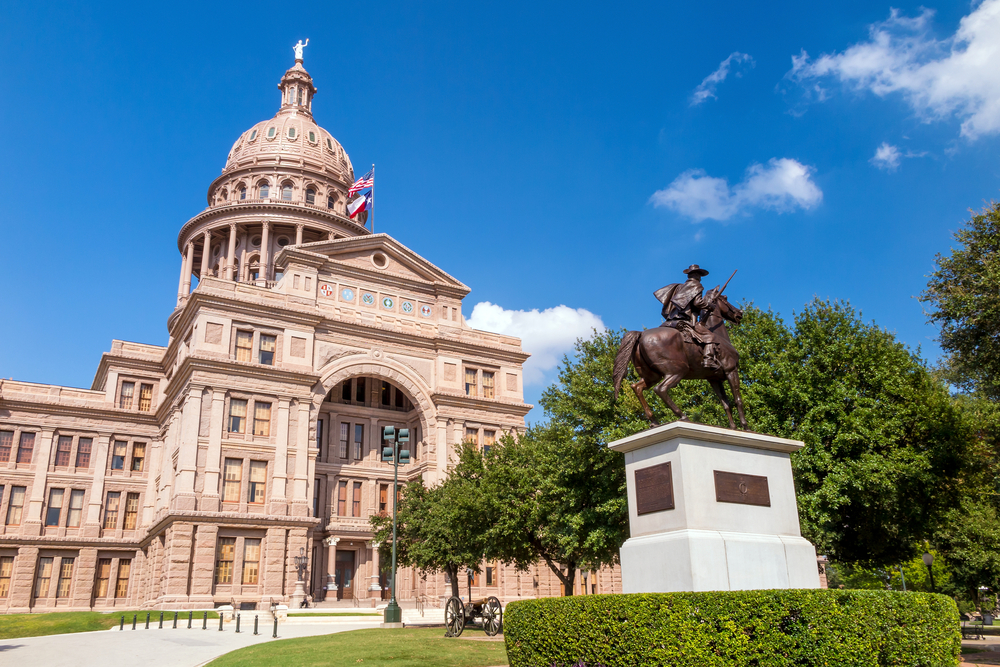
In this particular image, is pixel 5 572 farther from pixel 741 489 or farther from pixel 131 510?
pixel 741 489

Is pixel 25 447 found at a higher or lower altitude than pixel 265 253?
lower

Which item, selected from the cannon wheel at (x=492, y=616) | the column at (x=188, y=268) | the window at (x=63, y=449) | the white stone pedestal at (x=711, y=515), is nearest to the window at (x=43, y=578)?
the window at (x=63, y=449)

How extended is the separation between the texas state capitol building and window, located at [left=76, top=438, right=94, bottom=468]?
0.14m

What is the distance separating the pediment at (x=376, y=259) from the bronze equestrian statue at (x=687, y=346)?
38700 mm

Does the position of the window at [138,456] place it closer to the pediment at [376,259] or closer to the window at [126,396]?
the window at [126,396]

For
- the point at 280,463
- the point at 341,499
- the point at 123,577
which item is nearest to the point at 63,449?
the point at 123,577

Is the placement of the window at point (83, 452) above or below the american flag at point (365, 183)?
below

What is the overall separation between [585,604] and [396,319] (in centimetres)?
4221

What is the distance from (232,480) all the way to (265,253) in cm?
2936

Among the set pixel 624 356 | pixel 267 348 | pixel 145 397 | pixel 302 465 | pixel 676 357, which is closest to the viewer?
pixel 676 357

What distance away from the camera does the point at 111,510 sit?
2052 inches

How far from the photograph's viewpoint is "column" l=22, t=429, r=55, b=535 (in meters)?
49.2

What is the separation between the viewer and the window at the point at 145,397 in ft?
182

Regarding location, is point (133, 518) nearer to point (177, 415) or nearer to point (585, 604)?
point (177, 415)
